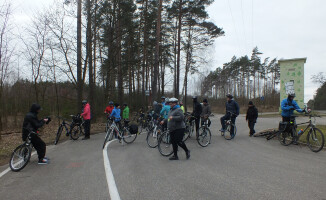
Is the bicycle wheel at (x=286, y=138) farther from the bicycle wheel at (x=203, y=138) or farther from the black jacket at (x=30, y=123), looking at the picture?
the black jacket at (x=30, y=123)

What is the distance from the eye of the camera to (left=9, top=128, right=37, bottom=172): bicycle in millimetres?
6316

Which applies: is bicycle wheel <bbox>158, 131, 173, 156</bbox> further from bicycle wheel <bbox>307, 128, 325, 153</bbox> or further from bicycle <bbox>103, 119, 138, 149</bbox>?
bicycle wheel <bbox>307, 128, 325, 153</bbox>

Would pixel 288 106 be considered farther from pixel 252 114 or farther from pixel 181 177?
pixel 181 177

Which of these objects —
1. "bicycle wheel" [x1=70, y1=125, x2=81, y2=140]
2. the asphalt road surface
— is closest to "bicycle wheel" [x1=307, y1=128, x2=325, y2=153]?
the asphalt road surface

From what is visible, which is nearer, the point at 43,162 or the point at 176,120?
the point at 43,162

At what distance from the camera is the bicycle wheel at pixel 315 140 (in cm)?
771

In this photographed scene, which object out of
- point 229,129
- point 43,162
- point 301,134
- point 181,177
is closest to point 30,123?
point 43,162

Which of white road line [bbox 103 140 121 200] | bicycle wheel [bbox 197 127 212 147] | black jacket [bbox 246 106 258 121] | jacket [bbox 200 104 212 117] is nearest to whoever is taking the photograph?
white road line [bbox 103 140 121 200]

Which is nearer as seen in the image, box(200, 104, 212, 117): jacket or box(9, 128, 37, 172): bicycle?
box(9, 128, 37, 172): bicycle

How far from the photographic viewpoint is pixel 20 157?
657 centimetres

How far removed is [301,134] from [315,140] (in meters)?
0.72

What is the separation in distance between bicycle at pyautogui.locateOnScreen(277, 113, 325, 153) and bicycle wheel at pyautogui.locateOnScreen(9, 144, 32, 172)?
8612 millimetres

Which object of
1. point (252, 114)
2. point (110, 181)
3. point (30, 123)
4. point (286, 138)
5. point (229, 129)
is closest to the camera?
point (110, 181)

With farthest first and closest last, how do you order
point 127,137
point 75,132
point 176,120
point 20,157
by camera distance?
point 75,132
point 127,137
point 176,120
point 20,157
